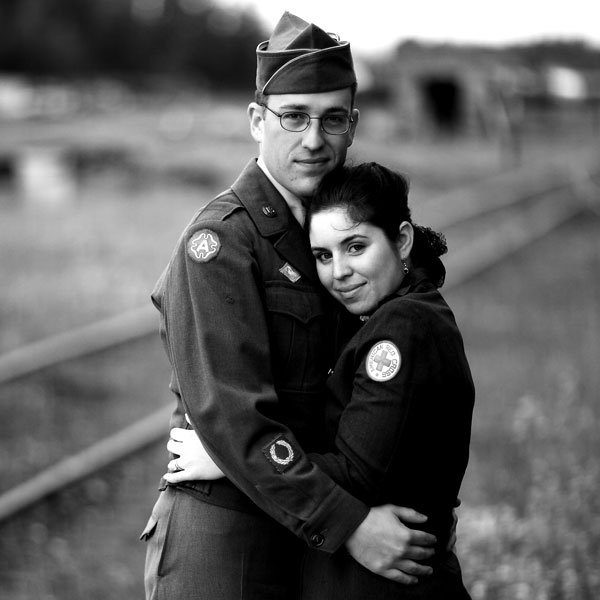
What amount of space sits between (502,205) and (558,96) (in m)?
17.2

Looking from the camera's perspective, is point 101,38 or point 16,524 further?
point 101,38

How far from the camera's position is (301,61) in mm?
2508

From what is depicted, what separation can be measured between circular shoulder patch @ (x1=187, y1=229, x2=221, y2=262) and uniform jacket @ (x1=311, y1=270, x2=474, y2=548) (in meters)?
0.45

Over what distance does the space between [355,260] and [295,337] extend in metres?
0.27

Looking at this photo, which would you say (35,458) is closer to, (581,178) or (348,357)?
(348,357)

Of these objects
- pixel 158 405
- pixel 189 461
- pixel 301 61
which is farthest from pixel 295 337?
pixel 158 405

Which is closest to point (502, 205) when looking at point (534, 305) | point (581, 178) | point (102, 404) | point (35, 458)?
point (581, 178)

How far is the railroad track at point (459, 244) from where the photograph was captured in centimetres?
638

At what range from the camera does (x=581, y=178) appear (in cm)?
2333

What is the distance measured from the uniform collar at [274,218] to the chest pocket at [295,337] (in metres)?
0.09

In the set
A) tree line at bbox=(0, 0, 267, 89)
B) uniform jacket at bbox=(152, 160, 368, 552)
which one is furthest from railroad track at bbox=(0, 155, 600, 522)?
tree line at bbox=(0, 0, 267, 89)

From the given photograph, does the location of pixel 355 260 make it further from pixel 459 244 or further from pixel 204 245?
pixel 459 244

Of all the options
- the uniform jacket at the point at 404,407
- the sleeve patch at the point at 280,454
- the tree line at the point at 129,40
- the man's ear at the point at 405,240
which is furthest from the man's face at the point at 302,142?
A: the tree line at the point at 129,40

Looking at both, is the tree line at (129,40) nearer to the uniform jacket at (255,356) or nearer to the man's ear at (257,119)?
the man's ear at (257,119)
